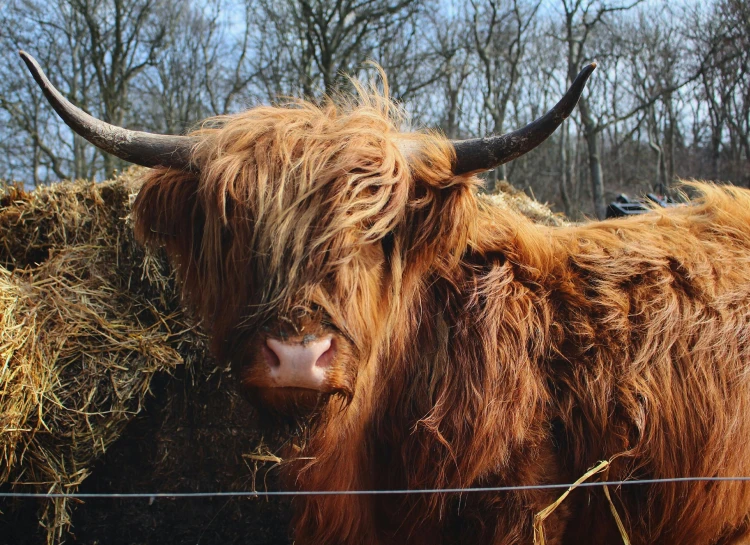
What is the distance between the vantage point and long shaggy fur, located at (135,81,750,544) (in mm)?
1945

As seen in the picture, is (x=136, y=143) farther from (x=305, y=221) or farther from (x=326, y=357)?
(x=326, y=357)

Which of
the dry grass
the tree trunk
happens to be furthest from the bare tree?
the dry grass

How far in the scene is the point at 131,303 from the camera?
3.49 metres

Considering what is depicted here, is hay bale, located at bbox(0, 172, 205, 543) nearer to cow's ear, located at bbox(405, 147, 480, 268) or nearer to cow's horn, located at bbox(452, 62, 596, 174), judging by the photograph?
cow's ear, located at bbox(405, 147, 480, 268)

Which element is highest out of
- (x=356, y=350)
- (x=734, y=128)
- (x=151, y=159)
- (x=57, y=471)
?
(x=734, y=128)

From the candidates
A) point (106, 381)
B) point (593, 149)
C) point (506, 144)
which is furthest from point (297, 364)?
point (593, 149)

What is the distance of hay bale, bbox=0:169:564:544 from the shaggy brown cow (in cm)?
108

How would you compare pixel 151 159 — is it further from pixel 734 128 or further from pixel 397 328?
pixel 734 128

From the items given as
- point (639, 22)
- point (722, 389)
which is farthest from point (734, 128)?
point (722, 389)

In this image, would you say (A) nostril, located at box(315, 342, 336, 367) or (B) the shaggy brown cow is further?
(B) the shaggy brown cow

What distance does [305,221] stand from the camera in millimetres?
1815

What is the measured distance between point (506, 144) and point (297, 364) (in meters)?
1.12

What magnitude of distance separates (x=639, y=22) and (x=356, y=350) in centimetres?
2731

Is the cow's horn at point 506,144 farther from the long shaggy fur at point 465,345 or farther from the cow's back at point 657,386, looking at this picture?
the cow's back at point 657,386
